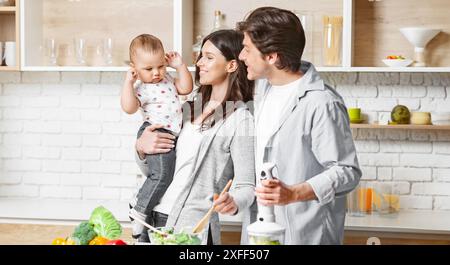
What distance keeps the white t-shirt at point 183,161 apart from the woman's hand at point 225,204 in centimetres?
28

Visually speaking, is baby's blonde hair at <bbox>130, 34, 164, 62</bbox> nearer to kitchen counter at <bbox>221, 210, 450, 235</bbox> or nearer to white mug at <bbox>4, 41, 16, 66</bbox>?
kitchen counter at <bbox>221, 210, 450, 235</bbox>

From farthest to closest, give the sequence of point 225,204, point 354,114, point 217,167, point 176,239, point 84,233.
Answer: point 354,114, point 217,167, point 225,204, point 84,233, point 176,239

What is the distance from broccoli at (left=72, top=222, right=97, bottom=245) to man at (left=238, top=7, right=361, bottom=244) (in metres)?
0.63

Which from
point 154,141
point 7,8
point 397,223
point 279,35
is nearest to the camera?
point 279,35

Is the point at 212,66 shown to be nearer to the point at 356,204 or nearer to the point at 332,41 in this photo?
the point at 332,41

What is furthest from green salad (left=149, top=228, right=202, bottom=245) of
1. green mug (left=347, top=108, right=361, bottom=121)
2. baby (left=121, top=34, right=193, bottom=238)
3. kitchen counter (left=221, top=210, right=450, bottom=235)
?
green mug (left=347, top=108, right=361, bottom=121)

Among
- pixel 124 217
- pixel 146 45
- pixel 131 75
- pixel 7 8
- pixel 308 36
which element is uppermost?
pixel 7 8

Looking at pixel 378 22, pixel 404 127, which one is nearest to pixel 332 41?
pixel 378 22

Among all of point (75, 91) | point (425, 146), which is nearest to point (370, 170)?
point (425, 146)

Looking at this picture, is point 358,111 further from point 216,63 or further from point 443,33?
point 216,63

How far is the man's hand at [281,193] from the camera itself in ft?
7.82

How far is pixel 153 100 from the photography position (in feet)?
9.99

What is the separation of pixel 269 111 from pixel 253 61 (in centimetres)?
20

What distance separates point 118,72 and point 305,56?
3.26ft
